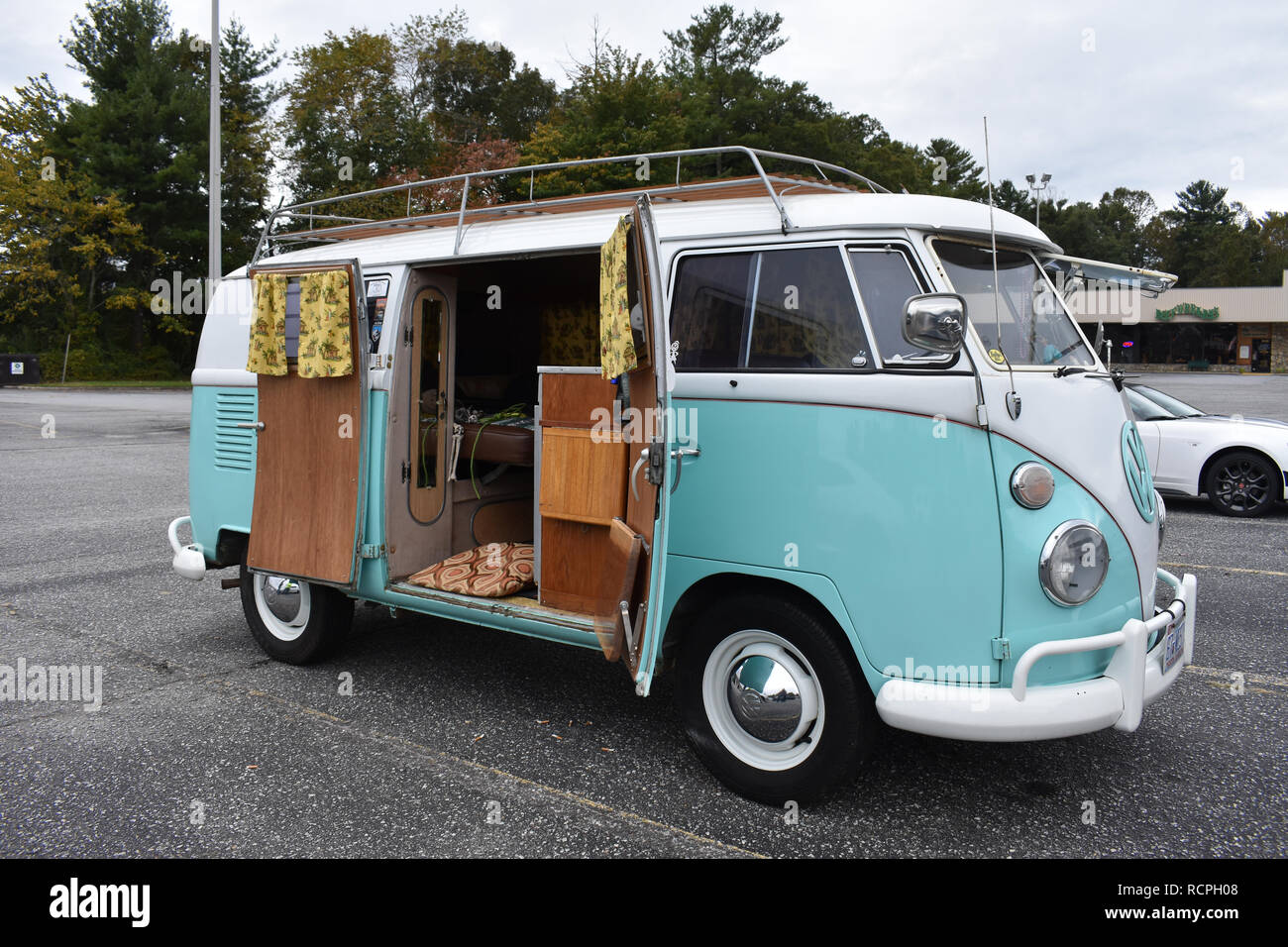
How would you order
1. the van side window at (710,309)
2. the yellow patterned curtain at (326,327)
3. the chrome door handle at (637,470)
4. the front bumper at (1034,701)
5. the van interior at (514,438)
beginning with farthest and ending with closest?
the yellow patterned curtain at (326,327), the van interior at (514,438), the van side window at (710,309), the chrome door handle at (637,470), the front bumper at (1034,701)

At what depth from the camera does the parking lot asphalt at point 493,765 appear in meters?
3.64

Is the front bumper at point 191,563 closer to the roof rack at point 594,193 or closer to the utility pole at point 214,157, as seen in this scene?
the roof rack at point 594,193

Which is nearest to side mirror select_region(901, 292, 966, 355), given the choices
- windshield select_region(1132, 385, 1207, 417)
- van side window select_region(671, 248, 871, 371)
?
van side window select_region(671, 248, 871, 371)

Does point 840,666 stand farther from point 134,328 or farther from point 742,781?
point 134,328

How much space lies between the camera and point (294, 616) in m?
5.77

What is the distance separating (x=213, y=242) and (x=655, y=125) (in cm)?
1134

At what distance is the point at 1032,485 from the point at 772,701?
1327mm

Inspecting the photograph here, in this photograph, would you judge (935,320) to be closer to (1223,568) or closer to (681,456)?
(681,456)

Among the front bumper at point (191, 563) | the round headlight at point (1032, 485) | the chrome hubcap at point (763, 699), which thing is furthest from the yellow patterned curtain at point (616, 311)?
the front bumper at point (191, 563)

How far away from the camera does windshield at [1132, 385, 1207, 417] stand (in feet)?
36.3

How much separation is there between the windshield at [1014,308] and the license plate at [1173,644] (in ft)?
3.84

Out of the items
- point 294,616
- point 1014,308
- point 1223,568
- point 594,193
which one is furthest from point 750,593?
point 1223,568

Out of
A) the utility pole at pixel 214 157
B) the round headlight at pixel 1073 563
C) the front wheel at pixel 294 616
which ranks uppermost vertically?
the utility pole at pixel 214 157
